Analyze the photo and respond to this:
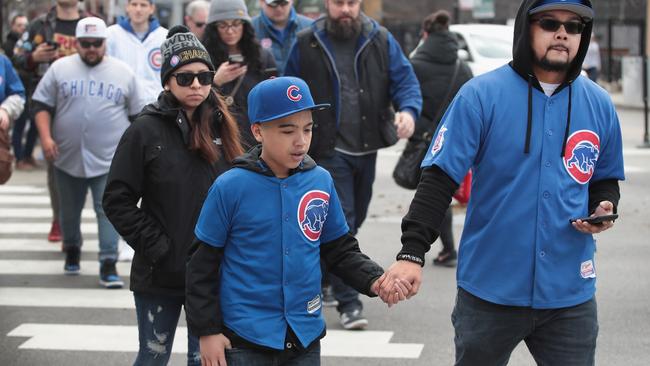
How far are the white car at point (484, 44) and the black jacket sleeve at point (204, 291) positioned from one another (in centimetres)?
1386

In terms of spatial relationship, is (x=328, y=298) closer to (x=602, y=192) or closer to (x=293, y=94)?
(x=602, y=192)

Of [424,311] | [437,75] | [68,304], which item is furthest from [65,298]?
[437,75]

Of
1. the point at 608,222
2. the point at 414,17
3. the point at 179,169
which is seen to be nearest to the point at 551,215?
the point at 608,222

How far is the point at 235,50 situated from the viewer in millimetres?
7316

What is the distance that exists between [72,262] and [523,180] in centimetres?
574

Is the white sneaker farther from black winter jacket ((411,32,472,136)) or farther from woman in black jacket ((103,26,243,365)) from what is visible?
woman in black jacket ((103,26,243,365))

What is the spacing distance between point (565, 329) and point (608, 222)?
401 mm

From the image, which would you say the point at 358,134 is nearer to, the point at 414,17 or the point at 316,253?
the point at 316,253

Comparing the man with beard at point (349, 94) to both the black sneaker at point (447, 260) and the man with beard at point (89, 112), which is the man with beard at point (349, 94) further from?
the black sneaker at point (447, 260)

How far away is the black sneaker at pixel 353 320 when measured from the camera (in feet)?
23.8

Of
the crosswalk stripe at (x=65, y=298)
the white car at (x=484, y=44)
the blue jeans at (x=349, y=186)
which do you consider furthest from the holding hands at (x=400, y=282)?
the white car at (x=484, y=44)

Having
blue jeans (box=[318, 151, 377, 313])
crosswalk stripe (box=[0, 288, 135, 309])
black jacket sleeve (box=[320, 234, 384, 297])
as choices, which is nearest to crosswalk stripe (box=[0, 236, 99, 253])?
crosswalk stripe (box=[0, 288, 135, 309])

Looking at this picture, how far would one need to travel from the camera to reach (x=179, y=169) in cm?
496

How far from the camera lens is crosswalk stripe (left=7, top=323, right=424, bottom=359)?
22.3 ft
